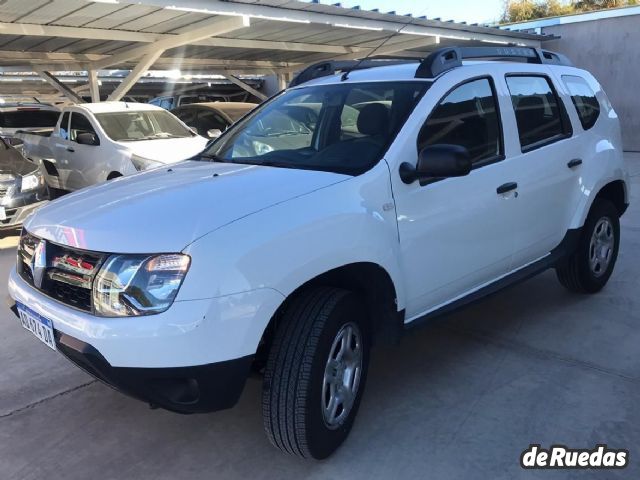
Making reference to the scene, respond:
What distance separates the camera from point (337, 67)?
13.6 feet

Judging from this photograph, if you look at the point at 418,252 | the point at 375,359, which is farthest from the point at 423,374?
the point at 418,252

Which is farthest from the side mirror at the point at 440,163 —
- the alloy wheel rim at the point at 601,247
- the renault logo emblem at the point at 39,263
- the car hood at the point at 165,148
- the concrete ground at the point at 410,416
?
the car hood at the point at 165,148

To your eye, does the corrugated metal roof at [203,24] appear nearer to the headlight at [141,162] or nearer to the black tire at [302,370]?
the headlight at [141,162]

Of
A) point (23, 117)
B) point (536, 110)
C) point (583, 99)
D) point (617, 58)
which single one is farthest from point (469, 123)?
point (617, 58)

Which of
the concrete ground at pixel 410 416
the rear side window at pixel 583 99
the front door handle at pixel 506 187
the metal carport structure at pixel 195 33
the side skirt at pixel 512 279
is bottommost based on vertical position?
the concrete ground at pixel 410 416

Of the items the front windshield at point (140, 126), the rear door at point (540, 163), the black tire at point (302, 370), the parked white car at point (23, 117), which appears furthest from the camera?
the parked white car at point (23, 117)

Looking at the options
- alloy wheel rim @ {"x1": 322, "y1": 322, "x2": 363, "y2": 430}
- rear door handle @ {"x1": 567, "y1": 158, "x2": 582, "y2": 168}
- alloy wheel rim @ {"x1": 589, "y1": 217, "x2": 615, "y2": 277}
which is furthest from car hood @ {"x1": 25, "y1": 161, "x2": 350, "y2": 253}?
alloy wheel rim @ {"x1": 589, "y1": 217, "x2": 615, "y2": 277}

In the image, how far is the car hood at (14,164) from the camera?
720cm

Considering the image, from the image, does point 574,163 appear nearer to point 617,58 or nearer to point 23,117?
point 23,117

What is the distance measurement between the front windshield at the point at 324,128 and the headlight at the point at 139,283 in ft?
3.31

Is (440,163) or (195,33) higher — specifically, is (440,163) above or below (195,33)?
below

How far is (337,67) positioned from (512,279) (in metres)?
1.84

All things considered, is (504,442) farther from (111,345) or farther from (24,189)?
(24,189)

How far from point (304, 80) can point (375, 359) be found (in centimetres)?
197
